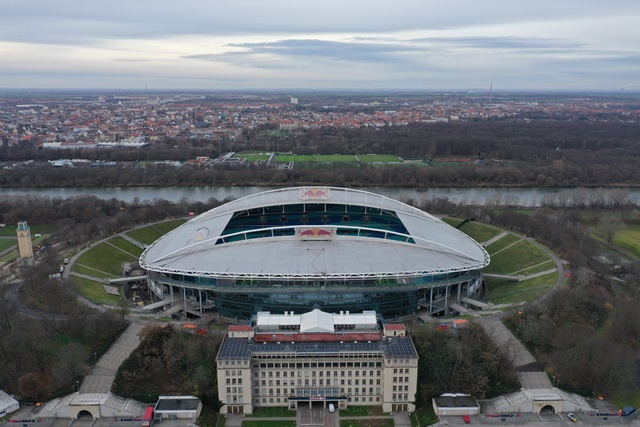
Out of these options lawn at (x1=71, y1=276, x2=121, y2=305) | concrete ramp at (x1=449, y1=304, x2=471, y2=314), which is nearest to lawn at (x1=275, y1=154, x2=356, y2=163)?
lawn at (x1=71, y1=276, x2=121, y2=305)

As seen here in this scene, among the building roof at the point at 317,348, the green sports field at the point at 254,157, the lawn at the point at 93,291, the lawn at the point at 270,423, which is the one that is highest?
the green sports field at the point at 254,157

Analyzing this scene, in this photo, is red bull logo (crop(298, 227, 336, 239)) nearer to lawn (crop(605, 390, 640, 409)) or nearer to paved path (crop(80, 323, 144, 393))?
paved path (crop(80, 323, 144, 393))

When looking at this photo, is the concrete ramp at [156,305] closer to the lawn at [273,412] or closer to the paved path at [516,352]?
the lawn at [273,412]

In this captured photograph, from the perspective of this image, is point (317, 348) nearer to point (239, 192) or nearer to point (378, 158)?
point (239, 192)

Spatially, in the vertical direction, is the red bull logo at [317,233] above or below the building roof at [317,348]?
above

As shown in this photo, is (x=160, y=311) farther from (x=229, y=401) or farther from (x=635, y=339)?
(x=635, y=339)

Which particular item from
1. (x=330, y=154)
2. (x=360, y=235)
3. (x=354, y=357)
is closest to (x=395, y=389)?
(x=354, y=357)

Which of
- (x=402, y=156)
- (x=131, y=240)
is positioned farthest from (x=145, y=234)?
(x=402, y=156)

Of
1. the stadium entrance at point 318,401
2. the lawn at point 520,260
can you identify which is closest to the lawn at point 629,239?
the lawn at point 520,260
